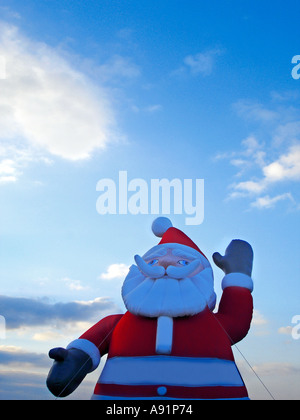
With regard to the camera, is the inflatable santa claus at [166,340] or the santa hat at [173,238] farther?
the santa hat at [173,238]

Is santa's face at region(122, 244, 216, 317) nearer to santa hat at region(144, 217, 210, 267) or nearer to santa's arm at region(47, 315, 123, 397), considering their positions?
santa hat at region(144, 217, 210, 267)

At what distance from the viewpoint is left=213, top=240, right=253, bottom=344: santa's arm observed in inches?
225

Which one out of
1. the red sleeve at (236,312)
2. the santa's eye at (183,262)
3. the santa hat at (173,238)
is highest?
the santa hat at (173,238)

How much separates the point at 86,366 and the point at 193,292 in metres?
1.52

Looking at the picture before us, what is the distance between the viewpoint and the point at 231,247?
661 cm

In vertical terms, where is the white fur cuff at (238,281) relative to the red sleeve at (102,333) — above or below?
above

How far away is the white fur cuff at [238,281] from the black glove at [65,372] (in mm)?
2173

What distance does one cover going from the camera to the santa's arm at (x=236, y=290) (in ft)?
18.7

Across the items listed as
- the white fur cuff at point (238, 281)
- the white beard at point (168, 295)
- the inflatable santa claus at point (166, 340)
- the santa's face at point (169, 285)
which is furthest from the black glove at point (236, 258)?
the white beard at point (168, 295)

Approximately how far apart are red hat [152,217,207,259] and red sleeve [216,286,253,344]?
79 cm

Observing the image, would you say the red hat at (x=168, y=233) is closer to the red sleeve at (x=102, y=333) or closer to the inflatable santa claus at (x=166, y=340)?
the inflatable santa claus at (x=166, y=340)

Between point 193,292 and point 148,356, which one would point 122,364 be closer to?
point 148,356
